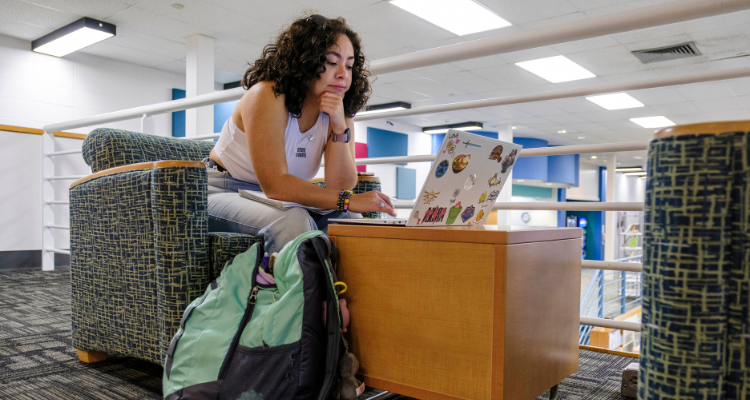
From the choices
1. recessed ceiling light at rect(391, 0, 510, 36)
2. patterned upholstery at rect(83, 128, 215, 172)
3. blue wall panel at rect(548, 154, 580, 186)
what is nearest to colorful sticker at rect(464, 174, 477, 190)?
patterned upholstery at rect(83, 128, 215, 172)

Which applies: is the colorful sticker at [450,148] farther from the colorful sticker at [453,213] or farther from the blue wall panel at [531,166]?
the blue wall panel at [531,166]

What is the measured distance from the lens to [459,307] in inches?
34.7

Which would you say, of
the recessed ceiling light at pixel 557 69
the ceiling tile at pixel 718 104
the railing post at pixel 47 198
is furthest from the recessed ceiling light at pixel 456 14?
the ceiling tile at pixel 718 104

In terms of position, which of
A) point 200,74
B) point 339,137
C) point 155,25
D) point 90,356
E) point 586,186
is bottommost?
point 90,356

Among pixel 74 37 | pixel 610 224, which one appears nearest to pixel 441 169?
pixel 74 37

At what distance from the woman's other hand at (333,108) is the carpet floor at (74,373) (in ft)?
2.43

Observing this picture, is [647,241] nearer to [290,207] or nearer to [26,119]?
[290,207]

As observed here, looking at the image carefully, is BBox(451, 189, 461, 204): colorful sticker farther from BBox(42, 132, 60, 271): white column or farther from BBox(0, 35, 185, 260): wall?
BBox(42, 132, 60, 271): white column

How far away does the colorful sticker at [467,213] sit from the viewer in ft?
3.67

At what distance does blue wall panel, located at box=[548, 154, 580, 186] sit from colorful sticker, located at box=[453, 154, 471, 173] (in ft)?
35.1

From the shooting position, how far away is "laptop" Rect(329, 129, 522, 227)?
93 cm

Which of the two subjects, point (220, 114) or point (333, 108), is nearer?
point (333, 108)

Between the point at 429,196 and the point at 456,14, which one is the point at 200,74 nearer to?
the point at 456,14

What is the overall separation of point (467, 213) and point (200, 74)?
438 cm
